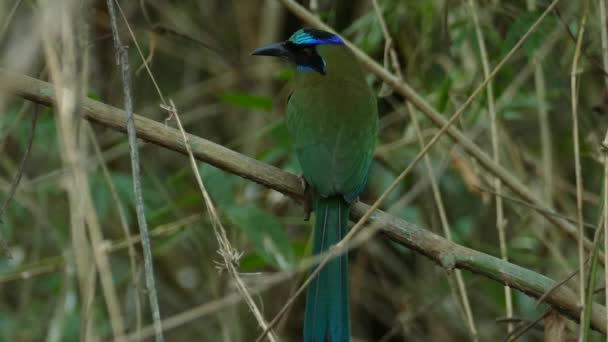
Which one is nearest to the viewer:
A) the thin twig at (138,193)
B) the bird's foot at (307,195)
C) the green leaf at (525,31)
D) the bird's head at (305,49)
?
the thin twig at (138,193)

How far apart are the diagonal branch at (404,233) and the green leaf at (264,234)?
0.76 metres

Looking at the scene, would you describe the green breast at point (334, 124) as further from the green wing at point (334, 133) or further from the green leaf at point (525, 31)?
the green leaf at point (525, 31)

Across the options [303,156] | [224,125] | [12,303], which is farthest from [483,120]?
[12,303]

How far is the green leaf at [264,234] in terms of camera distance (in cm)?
317

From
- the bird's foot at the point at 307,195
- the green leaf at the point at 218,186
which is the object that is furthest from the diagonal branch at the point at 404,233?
the green leaf at the point at 218,186

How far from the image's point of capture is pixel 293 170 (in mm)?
3531

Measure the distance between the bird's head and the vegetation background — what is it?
4.5 inches

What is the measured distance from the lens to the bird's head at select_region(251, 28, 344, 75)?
3.53m

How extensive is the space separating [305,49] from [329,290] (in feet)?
4.35

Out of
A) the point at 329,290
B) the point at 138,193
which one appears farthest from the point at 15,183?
the point at 329,290

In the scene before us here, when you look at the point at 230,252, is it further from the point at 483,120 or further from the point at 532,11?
the point at 483,120

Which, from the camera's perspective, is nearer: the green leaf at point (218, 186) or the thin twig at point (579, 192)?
the thin twig at point (579, 192)

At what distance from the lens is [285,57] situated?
364 centimetres

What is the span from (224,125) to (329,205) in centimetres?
269
